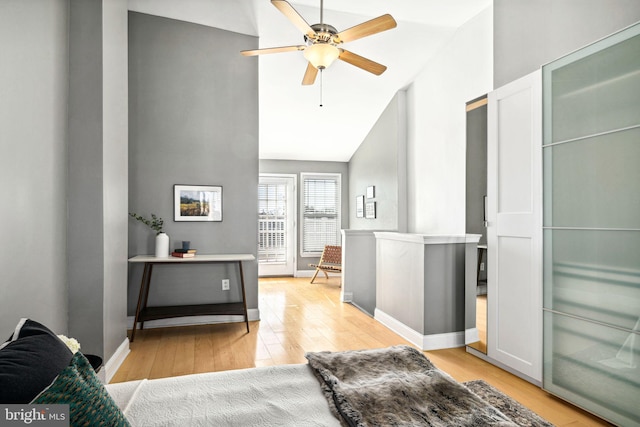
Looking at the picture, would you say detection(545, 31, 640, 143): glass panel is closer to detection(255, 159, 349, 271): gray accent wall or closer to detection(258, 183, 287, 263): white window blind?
detection(255, 159, 349, 271): gray accent wall

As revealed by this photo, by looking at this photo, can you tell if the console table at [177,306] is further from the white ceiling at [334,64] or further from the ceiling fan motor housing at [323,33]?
the white ceiling at [334,64]

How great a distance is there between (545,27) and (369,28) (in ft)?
4.36

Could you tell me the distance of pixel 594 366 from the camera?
2.13 m

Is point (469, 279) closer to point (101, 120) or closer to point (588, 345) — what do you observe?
point (588, 345)

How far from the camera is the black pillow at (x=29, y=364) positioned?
76 centimetres

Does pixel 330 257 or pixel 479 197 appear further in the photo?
pixel 330 257

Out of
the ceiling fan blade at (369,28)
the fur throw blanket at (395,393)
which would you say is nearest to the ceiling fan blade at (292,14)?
the ceiling fan blade at (369,28)

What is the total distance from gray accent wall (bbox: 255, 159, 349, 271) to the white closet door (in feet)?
14.3

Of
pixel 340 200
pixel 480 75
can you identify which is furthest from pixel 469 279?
pixel 340 200

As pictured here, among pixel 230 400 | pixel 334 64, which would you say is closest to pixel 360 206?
pixel 334 64

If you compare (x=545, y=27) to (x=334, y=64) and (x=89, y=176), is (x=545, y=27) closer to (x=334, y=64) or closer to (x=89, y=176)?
(x=334, y=64)

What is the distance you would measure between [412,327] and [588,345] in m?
1.51

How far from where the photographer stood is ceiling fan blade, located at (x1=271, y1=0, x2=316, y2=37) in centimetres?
232

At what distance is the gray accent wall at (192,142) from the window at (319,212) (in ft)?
9.88
